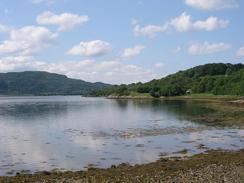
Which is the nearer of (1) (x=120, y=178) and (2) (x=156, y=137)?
(1) (x=120, y=178)

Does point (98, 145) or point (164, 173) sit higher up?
point (164, 173)

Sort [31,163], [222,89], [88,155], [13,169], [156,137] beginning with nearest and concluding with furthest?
[13,169]
[31,163]
[88,155]
[156,137]
[222,89]

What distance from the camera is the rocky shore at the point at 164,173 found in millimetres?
23391

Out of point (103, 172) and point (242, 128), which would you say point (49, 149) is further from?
point (242, 128)

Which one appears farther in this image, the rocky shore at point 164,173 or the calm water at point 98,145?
the calm water at point 98,145

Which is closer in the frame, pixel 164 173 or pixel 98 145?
pixel 164 173

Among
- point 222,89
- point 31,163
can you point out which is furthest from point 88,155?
point 222,89

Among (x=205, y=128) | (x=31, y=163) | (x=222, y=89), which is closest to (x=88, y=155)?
(x=31, y=163)

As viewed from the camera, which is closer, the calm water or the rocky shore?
the rocky shore

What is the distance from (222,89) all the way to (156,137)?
142300 millimetres

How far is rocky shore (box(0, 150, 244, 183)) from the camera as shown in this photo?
921 inches

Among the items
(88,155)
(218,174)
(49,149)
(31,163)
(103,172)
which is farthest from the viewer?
(49,149)

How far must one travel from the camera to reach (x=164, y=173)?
1034 inches

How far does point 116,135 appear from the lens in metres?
52.0
